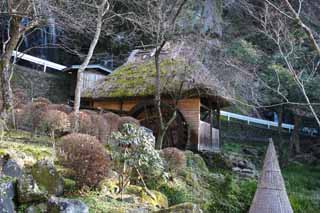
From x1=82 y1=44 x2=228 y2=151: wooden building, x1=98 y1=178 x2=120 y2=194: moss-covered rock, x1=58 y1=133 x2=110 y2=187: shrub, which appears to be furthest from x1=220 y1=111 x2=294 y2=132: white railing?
x1=58 y1=133 x2=110 y2=187: shrub

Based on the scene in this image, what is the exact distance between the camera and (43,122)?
28.2ft

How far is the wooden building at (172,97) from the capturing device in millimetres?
13188

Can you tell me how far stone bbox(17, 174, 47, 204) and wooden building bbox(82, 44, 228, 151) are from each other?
834 cm

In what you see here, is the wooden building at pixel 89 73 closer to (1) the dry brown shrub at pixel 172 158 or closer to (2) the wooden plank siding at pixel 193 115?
(2) the wooden plank siding at pixel 193 115

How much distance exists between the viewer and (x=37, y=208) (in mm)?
4609

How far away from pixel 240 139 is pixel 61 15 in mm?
16057

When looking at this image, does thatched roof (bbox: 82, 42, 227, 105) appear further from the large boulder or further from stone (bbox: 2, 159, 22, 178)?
stone (bbox: 2, 159, 22, 178)

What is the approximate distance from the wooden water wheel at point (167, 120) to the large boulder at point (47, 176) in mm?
9025

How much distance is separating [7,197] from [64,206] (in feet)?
2.37

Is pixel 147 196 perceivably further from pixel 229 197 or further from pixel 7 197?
pixel 229 197

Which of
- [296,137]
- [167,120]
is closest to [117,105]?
[167,120]

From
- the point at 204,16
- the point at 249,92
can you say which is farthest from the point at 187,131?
the point at 204,16

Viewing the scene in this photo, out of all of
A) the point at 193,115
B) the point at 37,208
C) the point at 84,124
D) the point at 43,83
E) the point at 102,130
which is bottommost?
the point at 37,208

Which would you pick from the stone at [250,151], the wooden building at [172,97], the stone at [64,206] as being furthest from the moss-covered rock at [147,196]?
the stone at [250,151]
